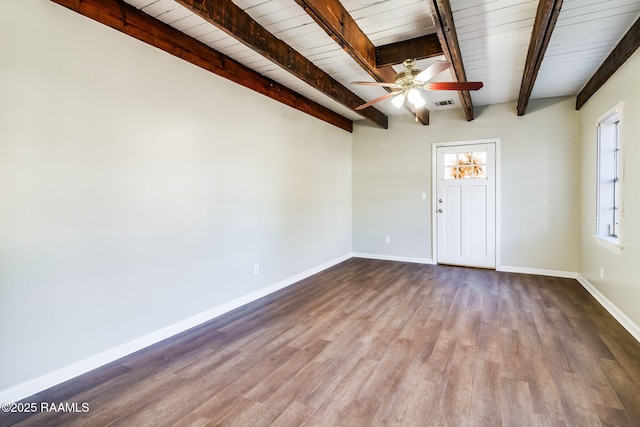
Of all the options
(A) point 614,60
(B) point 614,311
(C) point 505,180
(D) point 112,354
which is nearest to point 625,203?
(B) point 614,311

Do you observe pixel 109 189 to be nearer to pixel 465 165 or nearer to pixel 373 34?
pixel 373 34

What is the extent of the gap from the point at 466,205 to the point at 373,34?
3333 millimetres

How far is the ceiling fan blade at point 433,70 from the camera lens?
8.00ft

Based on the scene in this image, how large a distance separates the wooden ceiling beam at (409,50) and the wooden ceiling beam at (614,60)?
1.47 metres

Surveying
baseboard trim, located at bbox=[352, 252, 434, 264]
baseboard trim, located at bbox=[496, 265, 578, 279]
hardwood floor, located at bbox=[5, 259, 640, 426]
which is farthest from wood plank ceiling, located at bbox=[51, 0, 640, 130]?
baseboard trim, located at bbox=[352, 252, 434, 264]

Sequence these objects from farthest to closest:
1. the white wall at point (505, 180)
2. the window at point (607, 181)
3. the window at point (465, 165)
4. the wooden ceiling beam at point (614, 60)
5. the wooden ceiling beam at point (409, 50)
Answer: the window at point (465, 165) → the white wall at point (505, 180) → the window at point (607, 181) → the wooden ceiling beam at point (409, 50) → the wooden ceiling beam at point (614, 60)

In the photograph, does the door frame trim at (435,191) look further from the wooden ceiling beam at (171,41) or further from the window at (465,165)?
the wooden ceiling beam at (171,41)

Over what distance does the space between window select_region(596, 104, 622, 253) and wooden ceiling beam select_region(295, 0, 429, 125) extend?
256 cm

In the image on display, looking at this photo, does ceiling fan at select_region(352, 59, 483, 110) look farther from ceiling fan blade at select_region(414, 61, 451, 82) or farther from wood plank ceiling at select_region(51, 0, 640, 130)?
wood plank ceiling at select_region(51, 0, 640, 130)

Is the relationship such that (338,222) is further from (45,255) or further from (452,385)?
(45,255)

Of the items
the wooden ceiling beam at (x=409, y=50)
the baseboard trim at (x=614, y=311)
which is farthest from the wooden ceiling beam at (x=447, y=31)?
the baseboard trim at (x=614, y=311)

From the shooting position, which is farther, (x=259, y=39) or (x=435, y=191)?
(x=435, y=191)

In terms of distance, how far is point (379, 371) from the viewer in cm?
215

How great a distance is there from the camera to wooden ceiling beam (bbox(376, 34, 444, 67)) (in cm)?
277
